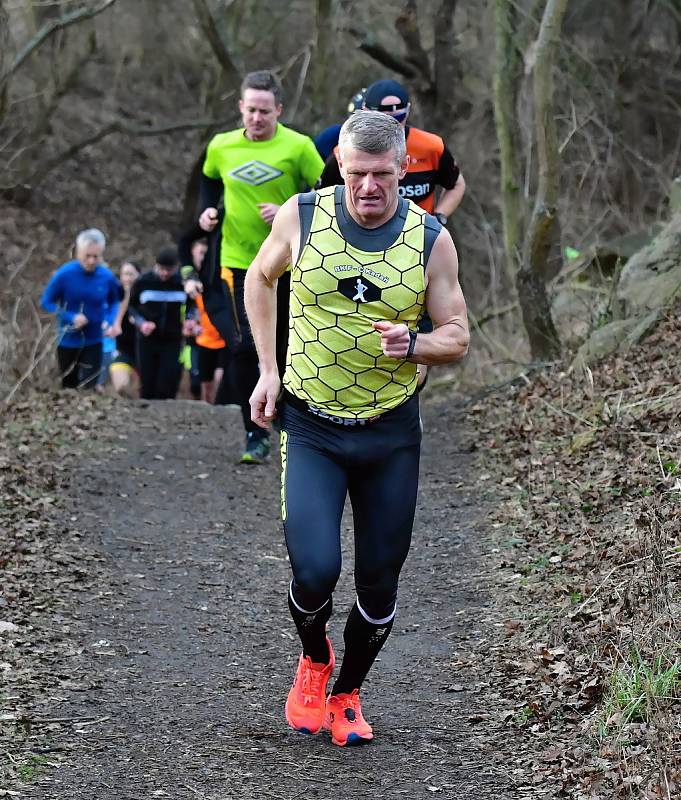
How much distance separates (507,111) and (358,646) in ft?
29.6

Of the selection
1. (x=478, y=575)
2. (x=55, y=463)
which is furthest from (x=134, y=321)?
(x=478, y=575)

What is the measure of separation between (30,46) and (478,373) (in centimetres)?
799

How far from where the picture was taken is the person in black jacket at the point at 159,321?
14961 mm

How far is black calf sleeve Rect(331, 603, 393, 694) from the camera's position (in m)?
4.77

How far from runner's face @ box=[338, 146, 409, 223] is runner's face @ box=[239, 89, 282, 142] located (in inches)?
162

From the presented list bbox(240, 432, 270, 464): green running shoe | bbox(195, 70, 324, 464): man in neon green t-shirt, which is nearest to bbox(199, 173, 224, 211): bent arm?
bbox(195, 70, 324, 464): man in neon green t-shirt

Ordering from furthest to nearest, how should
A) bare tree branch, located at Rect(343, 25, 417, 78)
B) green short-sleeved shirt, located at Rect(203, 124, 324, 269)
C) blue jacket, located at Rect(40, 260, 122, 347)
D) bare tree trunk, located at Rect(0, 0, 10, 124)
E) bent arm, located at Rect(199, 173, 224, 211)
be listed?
bare tree branch, located at Rect(343, 25, 417, 78)
bare tree trunk, located at Rect(0, 0, 10, 124)
blue jacket, located at Rect(40, 260, 122, 347)
bent arm, located at Rect(199, 173, 224, 211)
green short-sleeved shirt, located at Rect(203, 124, 324, 269)

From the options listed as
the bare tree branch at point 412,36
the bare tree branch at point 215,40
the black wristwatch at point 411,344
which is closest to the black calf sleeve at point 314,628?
the black wristwatch at point 411,344

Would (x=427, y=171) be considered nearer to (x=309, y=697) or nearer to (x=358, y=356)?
(x=358, y=356)

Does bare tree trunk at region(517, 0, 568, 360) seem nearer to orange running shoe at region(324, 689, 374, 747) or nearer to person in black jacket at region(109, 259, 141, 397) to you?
Answer: person in black jacket at region(109, 259, 141, 397)

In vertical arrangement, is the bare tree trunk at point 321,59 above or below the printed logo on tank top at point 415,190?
above

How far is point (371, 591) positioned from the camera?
15.3 feet

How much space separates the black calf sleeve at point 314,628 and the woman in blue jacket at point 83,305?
28.2ft

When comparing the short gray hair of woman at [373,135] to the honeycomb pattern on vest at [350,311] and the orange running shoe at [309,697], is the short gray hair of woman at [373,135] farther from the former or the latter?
the orange running shoe at [309,697]
